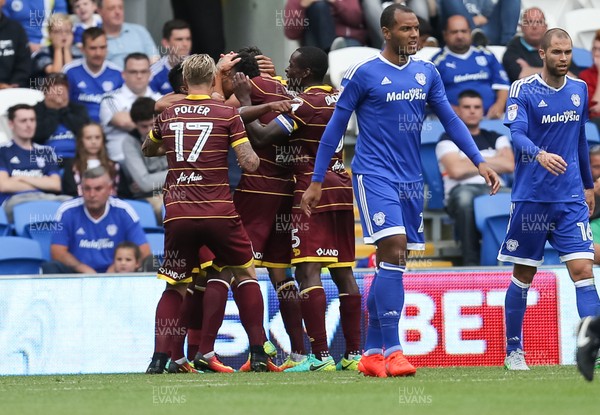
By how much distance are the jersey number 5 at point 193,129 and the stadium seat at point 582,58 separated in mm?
8379

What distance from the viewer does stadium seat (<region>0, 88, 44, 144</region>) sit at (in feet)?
48.9

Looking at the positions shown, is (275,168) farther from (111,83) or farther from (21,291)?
(111,83)

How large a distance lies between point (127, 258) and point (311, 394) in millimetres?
5776

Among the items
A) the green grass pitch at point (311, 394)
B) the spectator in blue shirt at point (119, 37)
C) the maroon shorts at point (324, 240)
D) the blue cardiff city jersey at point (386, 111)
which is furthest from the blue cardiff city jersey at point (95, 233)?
the blue cardiff city jersey at point (386, 111)

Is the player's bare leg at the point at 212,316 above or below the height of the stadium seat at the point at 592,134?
below

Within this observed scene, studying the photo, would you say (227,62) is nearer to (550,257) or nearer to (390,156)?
(390,156)

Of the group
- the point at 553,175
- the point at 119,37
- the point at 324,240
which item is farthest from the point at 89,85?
the point at 553,175

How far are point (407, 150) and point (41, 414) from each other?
3.27 meters

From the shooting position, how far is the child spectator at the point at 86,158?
14156mm

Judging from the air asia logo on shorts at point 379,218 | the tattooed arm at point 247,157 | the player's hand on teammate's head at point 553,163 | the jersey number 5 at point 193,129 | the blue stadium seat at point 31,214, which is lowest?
the blue stadium seat at point 31,214

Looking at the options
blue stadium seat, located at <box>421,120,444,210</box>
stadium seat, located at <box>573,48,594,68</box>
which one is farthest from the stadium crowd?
stadium seat, located at <box>573,48,594,68</box>

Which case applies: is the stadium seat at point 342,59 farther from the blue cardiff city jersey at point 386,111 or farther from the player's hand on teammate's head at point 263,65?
the blue cardiff city jersey at point 386,111

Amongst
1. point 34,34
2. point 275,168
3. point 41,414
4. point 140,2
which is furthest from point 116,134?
point 41,414

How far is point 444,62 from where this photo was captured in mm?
15352
